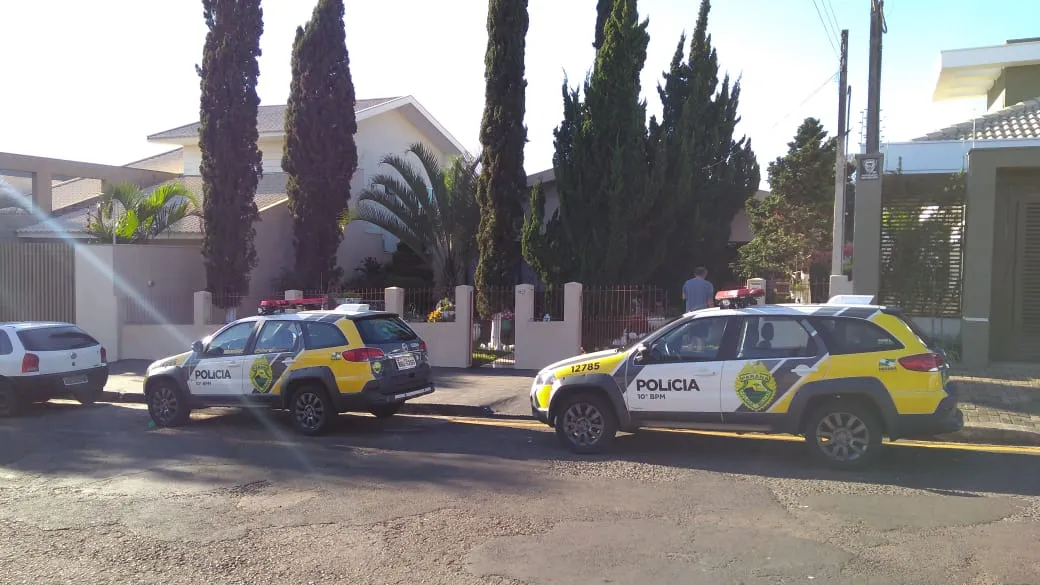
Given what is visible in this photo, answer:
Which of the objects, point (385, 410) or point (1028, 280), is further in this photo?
point (1028, 280)

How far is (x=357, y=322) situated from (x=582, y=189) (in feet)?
24.6

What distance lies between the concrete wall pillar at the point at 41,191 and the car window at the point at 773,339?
21.3 meters

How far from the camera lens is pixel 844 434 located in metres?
7.45

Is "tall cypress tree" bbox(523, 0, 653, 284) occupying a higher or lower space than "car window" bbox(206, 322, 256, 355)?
higher

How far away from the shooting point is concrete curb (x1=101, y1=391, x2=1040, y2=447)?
28.5ft

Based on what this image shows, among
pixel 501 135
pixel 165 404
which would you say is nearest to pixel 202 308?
pixel 165 404

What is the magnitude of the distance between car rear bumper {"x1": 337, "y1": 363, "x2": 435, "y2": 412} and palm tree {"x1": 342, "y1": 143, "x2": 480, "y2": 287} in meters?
9.89

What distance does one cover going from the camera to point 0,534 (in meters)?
6.07

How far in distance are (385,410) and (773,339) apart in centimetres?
525

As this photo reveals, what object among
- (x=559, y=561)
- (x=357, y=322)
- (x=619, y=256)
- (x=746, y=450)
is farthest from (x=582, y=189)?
(x=559, y=561)

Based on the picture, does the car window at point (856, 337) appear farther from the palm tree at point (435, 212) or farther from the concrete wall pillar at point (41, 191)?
the concrete wall pillar at point (41, 191)

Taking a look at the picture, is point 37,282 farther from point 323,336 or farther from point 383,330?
point 383,330

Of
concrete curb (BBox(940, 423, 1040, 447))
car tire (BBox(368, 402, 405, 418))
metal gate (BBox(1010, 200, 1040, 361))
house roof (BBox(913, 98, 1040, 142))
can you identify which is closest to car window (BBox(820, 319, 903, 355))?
concrete curb (BBox(940, 423, 1040, 447))

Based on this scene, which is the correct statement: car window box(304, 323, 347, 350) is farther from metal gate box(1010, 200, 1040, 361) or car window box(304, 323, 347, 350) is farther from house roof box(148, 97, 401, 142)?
house roof box(148, 97, 401, 142)
